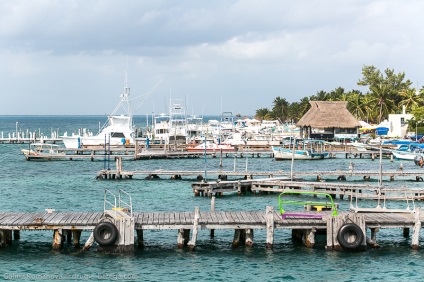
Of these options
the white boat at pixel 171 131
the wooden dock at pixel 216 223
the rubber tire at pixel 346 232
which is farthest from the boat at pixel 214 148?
the rubber tire at pixel 346 232

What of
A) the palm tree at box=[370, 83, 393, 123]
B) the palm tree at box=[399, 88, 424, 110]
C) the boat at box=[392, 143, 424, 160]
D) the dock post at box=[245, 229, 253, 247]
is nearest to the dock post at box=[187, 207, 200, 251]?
the dock post at box=[245, 229, 253, 247]

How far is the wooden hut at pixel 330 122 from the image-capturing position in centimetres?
9506

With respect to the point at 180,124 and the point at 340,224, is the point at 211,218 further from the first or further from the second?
the point at 180,124

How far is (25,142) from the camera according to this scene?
117875 mm

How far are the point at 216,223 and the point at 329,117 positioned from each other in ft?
232

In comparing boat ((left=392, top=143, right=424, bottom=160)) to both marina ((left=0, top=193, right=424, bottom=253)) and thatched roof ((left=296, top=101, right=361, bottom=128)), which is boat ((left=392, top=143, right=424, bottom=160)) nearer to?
thatched roof ((left=296, top=101, right=361, bottom=128))

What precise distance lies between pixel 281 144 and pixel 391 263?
2605 inches

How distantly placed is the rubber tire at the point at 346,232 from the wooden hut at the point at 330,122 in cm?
6752

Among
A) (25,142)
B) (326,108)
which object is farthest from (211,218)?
(25,142)

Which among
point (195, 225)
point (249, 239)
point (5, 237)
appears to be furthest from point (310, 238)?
point (5, 237)

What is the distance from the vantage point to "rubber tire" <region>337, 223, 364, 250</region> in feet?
89.0

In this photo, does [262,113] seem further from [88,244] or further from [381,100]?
[88,244]

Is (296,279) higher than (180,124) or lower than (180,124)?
lower

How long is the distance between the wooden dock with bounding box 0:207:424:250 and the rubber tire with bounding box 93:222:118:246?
301 mm
